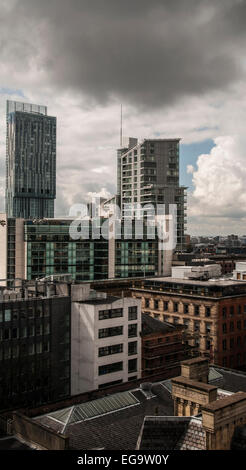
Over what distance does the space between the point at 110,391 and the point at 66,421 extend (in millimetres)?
12605

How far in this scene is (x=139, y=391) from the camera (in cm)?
4925

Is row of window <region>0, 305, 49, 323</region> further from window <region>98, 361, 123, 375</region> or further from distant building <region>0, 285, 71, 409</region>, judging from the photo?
Result: window <region>98, 361, 123, 375</region>

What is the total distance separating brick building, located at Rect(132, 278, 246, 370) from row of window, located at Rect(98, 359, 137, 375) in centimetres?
2330

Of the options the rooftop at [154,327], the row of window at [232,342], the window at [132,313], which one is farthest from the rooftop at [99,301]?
the row of window at [232,342]

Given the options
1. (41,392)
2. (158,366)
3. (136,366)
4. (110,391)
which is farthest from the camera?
(158,366)

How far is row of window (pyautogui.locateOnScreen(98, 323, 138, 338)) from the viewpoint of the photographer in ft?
234

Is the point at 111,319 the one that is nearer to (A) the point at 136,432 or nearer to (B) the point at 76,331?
(B) the point at 76,331

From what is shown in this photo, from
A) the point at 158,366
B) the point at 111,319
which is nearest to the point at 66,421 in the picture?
the point at 111,319

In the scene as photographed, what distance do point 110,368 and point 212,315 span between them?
107ft

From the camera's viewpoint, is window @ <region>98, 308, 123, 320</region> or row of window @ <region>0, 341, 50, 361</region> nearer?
row of window @ <region>0, 341, 50, 361</region>

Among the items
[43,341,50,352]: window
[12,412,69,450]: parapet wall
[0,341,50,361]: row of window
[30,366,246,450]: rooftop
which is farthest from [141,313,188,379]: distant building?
[12,412,69,450]: parapet wall

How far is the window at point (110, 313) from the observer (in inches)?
2822

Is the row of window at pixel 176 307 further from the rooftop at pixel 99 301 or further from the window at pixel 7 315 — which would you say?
the window at pixel 7 315

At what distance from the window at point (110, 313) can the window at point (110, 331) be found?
188 centimetres
